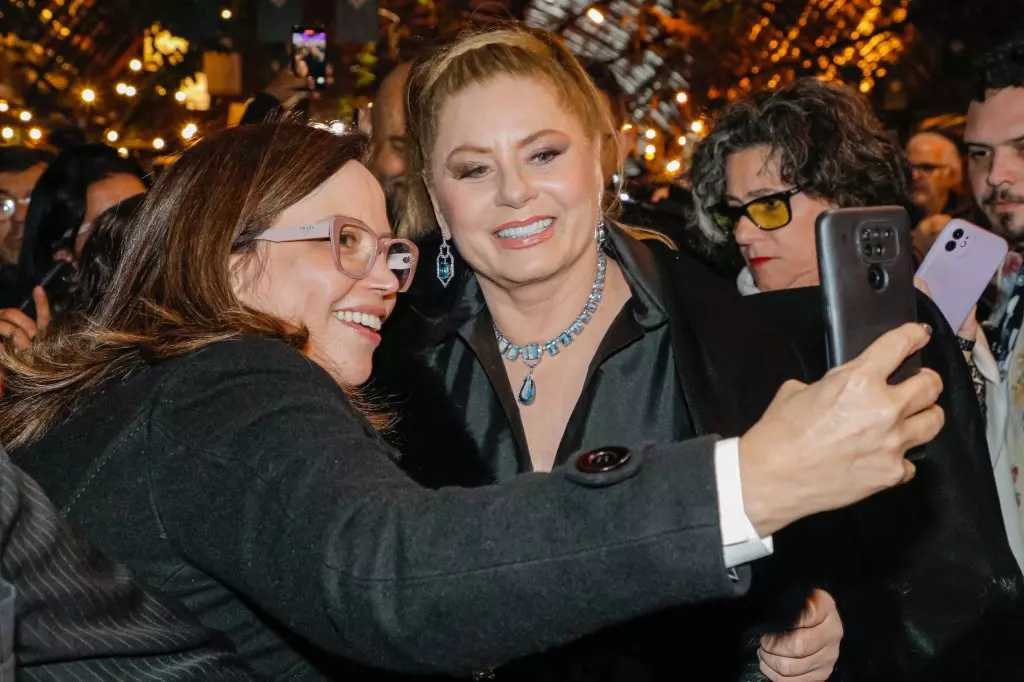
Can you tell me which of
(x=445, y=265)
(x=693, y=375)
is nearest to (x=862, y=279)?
(x=693, y=375)

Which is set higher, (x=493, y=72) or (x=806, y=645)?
(x=493, y=72)

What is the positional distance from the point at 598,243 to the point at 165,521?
1.50 meters

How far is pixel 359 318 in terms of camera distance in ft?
7.45

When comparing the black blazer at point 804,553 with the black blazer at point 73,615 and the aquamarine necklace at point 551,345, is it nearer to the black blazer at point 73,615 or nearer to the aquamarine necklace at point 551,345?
the aquamarine necklace at point 551,345

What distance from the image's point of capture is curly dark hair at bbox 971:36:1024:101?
3.78m

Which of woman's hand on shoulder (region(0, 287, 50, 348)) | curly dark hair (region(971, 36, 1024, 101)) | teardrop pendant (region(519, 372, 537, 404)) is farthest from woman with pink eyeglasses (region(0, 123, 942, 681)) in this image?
curly dark hair (region(971, 36, 1024, 101))

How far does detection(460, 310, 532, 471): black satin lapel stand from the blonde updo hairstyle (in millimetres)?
370

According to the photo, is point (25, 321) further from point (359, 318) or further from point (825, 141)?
point (825, 141)

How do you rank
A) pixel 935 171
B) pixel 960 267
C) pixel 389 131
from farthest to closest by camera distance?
pixel 935 171 → pixel 389 131 → pixel 960 267

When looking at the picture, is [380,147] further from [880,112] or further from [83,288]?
[880,112]

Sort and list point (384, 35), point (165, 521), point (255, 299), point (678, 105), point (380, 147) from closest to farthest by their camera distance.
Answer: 1. point (165, 521)
2. point (255, 299)
3. point (380, 147)
4. point (384, 35)
5. point (678, 105)

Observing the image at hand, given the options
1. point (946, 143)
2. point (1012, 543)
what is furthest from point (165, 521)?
point (946, 143)

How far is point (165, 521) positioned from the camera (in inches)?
61.5

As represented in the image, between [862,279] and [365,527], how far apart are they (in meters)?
0.73
